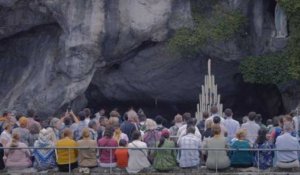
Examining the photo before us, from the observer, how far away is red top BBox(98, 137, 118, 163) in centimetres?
2661

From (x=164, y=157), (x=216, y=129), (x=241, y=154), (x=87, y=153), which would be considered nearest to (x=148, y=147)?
(x=164, y=157)

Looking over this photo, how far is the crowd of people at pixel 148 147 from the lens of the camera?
26.5 m

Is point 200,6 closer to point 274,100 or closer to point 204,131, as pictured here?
point 274,100

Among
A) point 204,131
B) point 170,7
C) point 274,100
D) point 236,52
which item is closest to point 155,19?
point 170,7

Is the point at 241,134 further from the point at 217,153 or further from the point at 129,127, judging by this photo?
the point at 129,127

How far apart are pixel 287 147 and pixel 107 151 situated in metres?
4.32

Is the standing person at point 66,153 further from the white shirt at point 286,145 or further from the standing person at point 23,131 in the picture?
the white shirt at point 286,145

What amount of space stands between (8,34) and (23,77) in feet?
5.10

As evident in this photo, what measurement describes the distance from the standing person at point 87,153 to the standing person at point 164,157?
58.8 inches

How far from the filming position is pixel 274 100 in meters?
37.8

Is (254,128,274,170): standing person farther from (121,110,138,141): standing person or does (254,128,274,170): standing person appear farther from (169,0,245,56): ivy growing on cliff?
(169,0,245,56): ivy growing on cliff

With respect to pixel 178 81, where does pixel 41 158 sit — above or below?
below

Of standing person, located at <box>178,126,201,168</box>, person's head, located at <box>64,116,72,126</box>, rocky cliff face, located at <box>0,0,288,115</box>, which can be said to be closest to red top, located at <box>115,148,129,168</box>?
standing person, located at <box>178,126,201,168</box>

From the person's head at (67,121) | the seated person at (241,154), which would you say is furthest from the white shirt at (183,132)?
→ the person's head at (67,121)
